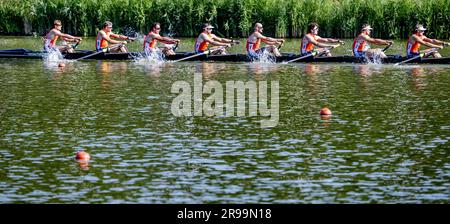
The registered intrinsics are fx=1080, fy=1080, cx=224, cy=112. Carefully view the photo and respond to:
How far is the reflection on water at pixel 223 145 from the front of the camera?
55.0 ft

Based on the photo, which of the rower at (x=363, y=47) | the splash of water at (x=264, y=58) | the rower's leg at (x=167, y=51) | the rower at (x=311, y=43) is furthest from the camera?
the rower's leg at (x=167, y=51)

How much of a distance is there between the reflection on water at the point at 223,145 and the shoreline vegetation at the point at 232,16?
16127 millimetres

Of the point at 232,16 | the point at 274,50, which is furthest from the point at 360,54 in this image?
the point at 232,16

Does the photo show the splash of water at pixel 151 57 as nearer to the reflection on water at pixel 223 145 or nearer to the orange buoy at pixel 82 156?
the reflection on water at pixel 223 145

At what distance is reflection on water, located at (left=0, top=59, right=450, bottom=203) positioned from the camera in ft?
55.0

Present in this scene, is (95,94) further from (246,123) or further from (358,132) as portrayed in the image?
(358,132)

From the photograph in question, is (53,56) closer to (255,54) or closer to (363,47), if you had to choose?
(255,54)

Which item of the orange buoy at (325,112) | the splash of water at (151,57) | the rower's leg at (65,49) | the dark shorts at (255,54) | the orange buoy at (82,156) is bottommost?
the splash of water at (151,57)

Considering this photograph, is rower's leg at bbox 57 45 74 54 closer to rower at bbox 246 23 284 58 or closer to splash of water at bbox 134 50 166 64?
splash of water at bbox 134 50 166 64

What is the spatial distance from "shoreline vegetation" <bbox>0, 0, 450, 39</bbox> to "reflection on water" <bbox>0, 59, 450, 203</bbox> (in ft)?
52.9

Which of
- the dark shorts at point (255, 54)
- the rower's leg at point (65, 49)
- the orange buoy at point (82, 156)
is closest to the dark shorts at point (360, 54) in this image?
the dark shorts at point (255, 54)

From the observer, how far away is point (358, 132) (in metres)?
22.0

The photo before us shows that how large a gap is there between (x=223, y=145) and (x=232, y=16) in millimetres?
31107
